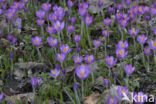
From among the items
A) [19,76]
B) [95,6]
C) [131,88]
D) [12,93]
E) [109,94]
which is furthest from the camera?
[95,6]

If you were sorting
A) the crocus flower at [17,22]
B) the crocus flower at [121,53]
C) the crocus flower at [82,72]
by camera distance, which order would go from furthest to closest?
the crocus flower at [17,22] < the crocus flower at [121,53] < the crocus flower at [82,72]

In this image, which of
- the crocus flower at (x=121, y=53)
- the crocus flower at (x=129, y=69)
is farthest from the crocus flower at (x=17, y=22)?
the crocus flower at (x=129, y=69)

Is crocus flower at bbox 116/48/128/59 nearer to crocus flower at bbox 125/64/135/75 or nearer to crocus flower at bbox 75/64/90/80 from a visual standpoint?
crocus flower at bbox 125/64/135/75

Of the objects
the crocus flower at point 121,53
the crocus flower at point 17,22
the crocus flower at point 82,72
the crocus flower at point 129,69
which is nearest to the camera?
the crocus flower at point 82,72

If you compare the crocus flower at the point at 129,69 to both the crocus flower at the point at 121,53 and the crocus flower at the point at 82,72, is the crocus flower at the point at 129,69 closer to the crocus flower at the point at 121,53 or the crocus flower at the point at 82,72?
the crocus flower at the point at 121,53

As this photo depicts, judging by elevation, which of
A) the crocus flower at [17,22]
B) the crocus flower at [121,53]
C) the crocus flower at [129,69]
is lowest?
the crocus flower at [129,69]

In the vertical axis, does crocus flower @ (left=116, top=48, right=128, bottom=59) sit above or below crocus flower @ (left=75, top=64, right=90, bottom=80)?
above

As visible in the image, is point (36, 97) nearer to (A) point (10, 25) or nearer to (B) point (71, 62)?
(B) point (71, 62)

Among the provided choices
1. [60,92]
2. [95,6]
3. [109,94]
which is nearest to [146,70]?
[109,94]

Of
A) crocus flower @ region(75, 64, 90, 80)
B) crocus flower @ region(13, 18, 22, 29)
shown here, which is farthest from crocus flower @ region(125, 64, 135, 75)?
crocus flower @ region(13, 18, 22, 29)

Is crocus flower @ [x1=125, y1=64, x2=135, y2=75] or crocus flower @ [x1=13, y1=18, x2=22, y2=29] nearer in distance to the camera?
crocus flower @ [x1=125, y1=64, x2=135, y2=75]

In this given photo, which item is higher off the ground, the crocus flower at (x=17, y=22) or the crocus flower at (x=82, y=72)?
the crocus flower at (x=17, y=22)
